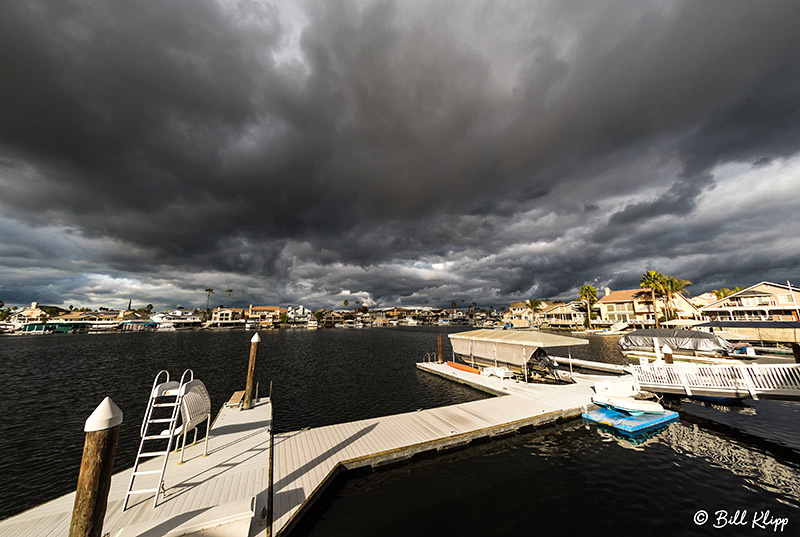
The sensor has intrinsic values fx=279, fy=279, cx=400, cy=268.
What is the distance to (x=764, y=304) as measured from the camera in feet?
179

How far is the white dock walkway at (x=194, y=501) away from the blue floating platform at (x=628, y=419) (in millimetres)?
17679

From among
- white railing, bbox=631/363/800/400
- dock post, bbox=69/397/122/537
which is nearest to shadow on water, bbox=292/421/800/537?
white railing, bbox=631/363/800/400

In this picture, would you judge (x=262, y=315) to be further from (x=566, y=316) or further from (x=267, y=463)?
(x=267, y=463)

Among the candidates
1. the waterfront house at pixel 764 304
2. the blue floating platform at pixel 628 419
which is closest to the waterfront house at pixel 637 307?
the waterfront house at pixel 764 304

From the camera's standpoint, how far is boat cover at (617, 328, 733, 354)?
2641 cm

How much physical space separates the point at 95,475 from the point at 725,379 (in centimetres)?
2863

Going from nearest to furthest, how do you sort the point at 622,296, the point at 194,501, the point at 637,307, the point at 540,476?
the point at 194,501 → the point at 540,476 → the point at 637,307 → the point at 622,296

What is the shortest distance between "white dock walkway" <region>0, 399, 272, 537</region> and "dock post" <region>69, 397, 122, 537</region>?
58cm

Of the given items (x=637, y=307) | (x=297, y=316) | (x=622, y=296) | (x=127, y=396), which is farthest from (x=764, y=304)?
(x=297, y=316)

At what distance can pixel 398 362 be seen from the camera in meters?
43.1

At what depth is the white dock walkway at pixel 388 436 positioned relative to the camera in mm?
9633

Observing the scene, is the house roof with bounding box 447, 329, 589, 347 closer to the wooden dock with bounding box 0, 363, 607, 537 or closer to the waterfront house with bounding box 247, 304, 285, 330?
the wooden dock with bounding box 0, 363, 607, 537

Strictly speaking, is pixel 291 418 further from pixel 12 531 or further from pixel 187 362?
pixel 187 362

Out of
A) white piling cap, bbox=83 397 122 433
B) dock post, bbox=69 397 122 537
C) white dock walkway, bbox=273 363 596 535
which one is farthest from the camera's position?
white dock walkway, bbox=273 363 596 535
